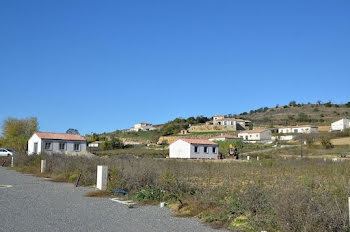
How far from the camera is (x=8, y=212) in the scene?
29.9 feet

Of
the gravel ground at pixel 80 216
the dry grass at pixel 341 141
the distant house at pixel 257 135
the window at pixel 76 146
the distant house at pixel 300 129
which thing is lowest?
the gravel ground at pixel 80 216

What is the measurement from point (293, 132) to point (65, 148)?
211ft

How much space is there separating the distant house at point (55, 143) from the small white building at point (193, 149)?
13689 mm

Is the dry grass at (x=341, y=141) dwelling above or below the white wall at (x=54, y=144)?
above

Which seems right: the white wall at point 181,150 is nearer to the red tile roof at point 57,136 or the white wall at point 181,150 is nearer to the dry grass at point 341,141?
the red tile roof at point 57,136

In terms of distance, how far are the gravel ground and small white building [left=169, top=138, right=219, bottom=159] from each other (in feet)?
120

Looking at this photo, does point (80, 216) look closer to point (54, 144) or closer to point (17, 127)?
point (54, 144)

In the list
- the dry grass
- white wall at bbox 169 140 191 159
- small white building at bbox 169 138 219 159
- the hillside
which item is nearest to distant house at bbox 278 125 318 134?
the hillside

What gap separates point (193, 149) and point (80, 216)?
39.9 meters

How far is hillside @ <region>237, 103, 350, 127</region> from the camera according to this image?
104 metres

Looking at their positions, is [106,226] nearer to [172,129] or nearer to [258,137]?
[258,137]

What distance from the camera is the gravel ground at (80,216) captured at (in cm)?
749

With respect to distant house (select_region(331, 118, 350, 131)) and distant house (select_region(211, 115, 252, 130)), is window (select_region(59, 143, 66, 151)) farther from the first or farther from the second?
distant house (select_region(331, 118, 350, 131))

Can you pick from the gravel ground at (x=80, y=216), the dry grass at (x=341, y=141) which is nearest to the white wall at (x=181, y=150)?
the dry grass at (x=341, y=141)
